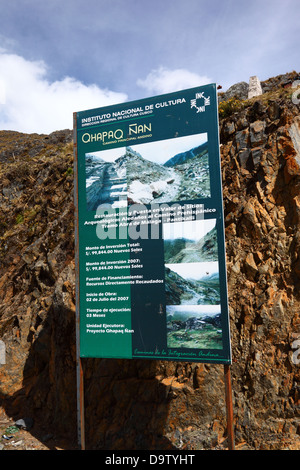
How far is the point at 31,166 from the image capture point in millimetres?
13930

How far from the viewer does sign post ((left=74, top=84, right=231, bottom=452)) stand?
16.8ft

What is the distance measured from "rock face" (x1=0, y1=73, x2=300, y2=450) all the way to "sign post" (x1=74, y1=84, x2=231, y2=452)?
45cm

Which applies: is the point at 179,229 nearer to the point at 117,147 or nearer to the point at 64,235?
the point at 117,147

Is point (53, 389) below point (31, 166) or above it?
below

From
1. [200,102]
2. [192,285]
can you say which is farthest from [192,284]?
[200,102]

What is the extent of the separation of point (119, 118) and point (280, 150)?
318cm

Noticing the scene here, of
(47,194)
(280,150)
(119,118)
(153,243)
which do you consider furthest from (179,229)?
(47,194)

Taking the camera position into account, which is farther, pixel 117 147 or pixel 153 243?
pixel 117 147

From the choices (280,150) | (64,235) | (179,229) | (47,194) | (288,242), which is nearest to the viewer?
(179,229)

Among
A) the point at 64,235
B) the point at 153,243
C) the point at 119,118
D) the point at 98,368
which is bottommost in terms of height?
the point at 98,368

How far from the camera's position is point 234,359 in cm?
642

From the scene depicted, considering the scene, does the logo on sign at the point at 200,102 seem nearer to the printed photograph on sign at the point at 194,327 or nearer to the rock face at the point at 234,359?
the rock face at the point at 234,359

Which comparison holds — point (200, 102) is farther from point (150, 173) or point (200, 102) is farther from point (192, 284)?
point (192, 284)

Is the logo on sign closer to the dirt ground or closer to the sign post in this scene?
the sign post
